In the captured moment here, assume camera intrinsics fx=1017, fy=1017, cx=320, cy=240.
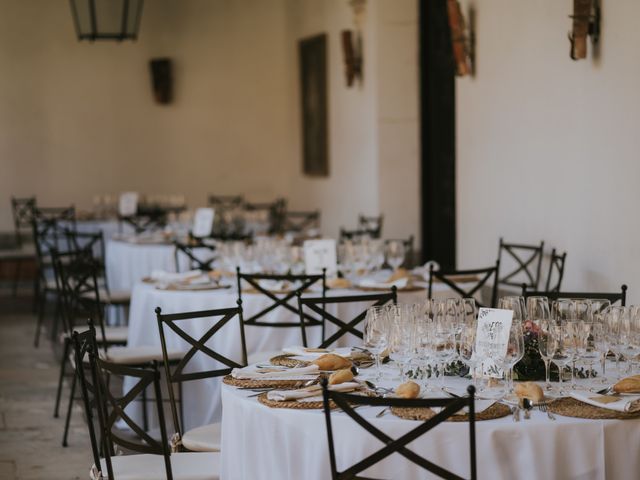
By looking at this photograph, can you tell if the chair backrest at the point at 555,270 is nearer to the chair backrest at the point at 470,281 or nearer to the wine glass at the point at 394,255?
the chair backrest at the point at 470,281

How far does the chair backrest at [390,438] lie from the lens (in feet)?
8.98

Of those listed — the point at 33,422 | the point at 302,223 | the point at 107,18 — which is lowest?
the point at 33,422

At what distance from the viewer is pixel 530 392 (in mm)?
3195

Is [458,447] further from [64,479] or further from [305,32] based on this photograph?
[305,32]

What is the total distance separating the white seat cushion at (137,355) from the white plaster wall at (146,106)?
7.61 metres

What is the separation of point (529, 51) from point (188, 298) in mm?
2986

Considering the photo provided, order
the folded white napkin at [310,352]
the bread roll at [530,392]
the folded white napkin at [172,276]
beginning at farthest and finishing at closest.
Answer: the folded white napkin at [172,276]
the folded white napkin at [310,352]
the bread roll at [530,392]

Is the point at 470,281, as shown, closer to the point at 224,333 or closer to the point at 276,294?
the point at 276,294

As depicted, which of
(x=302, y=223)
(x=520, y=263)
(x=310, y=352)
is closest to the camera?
(x=310, y=352)

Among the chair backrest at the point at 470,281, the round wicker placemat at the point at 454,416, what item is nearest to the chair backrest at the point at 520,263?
the chair backrest at the point at 470,281

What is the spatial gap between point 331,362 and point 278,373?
22 cm

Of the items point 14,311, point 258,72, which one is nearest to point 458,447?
point 14,311

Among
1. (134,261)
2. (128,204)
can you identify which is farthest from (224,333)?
(128,204)

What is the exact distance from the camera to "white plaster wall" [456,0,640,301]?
5762mm
